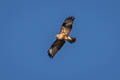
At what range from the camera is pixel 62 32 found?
36438 millimetres

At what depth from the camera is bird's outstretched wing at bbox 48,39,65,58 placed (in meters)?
36.6

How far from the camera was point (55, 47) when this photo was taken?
121 feet

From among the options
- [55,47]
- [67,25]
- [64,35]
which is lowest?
[55,47]

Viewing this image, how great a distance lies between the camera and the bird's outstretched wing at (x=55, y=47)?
3662cm

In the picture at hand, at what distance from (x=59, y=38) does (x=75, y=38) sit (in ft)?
3.13

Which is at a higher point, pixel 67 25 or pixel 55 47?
pixel 67 25

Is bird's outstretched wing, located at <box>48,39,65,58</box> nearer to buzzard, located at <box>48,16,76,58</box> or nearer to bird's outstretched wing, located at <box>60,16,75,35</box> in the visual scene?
buzzard, located at <box>48,16,76,58</box>

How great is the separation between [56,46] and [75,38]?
129 centimetres

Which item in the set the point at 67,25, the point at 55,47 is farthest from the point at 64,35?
the point at 55,47

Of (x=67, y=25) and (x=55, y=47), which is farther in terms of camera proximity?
(x=55, y=47)

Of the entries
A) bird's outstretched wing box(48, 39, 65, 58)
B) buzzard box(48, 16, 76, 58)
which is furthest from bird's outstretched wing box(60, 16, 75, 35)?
bird's outstretched wing box(48, 39, 65, 58)

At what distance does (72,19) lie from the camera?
36.2 meters

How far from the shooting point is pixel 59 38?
3650 cm

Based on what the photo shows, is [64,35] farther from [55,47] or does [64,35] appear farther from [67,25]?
[55,47]
